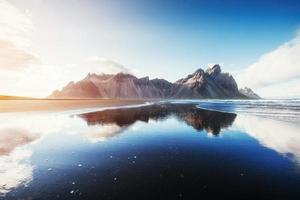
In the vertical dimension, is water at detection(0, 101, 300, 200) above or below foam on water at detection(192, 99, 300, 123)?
below

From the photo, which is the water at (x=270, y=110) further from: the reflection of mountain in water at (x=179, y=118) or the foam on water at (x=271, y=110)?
the reflection of mountain in water at (x=179, y=118)

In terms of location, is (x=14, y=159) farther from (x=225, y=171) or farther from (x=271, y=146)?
(x=271, y=146)

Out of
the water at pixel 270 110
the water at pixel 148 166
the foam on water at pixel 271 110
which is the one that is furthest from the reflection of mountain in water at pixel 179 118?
the foam on water at pixel 271 110

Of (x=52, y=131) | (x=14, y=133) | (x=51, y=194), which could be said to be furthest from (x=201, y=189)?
(x=14, y=133)

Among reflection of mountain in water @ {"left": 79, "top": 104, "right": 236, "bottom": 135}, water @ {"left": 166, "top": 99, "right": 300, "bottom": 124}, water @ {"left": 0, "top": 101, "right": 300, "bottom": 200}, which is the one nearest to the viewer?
water @ {"left": 0, "top": 101, "right": 300, "bottom": 200}

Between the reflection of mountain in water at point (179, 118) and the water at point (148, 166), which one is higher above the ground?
the reflection of mountain in water at point (179, 118)

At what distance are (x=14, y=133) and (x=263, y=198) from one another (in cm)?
2449

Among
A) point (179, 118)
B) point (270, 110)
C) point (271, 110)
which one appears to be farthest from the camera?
point (270, 110)

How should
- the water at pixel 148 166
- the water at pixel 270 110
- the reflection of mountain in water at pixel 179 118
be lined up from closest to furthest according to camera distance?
the water at pixel 148 166 < the reflection of mountain in water at pixel 179 118 < the water at pixel 270 110

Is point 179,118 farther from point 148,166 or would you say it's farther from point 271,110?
point 271,110

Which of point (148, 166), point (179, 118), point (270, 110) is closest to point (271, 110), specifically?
point (270, 110)

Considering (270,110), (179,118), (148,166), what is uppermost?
(270,110)

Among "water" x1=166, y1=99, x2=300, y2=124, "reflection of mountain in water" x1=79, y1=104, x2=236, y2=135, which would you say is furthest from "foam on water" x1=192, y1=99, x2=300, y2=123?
"reflection of mountain in water" x1=79, y1=104, x2=236, y2=135

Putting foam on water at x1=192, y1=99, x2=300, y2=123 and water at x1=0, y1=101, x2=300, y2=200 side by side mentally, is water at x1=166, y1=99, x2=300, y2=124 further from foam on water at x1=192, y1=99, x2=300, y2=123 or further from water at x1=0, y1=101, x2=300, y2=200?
water at x1=0, y1=101, x2=300, y2=200
